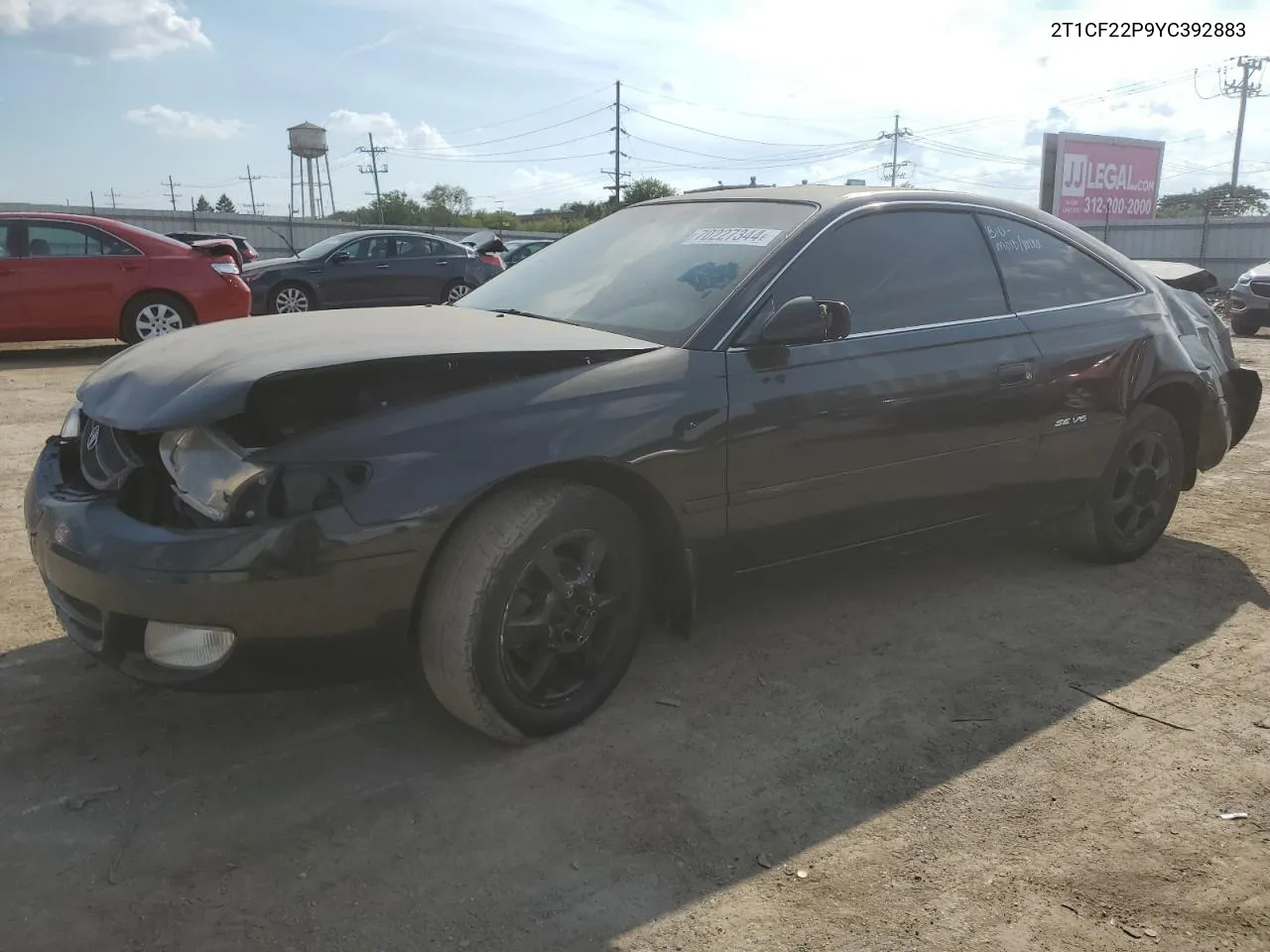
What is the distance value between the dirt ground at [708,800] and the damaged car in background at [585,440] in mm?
309

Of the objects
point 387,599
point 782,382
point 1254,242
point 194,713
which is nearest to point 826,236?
point 782,382

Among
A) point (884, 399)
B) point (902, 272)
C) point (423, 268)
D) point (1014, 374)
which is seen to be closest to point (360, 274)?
point (423, 268)

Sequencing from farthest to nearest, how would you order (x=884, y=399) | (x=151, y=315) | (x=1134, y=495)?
1. (x=151, y=315)
2. (x=1134, y=495)
3. (x=884, y=399)

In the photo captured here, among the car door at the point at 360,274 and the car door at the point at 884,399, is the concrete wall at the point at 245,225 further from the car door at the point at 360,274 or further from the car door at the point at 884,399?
the car door at the point at 884,399

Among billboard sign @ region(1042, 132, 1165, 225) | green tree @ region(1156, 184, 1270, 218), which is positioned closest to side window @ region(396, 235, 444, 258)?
billboard sign @ region(1042, 132, 1165, 225)

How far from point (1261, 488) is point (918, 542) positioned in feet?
10.6

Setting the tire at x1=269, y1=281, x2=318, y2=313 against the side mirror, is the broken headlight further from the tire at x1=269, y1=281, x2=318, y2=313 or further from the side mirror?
the tire at x1=269, y1=281, x2=318, y2=313

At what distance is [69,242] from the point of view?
9500 mm

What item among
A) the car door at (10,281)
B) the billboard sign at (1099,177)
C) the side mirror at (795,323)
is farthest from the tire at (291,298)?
the billboard sign at (1099,177)

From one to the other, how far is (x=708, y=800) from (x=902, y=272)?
1973mm

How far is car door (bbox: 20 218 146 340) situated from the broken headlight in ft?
26.5

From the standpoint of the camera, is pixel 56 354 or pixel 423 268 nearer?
pixel 56 354

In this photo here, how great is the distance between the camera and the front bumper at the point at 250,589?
234cm

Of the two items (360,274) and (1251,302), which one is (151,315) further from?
(1251,302)
